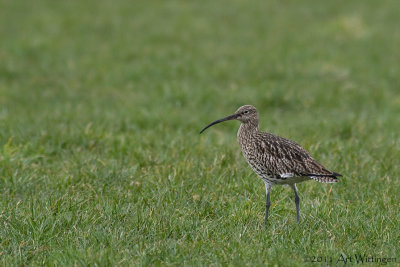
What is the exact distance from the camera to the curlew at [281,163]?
5.95 m

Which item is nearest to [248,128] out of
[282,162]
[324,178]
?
[282,162]

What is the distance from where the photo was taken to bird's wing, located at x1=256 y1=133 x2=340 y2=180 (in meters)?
5.95

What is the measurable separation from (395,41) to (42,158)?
1199cm

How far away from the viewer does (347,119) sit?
34.0 ft

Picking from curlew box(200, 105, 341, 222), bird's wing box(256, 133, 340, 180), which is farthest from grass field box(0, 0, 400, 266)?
bird's wing box(256, 133, 340, 180)

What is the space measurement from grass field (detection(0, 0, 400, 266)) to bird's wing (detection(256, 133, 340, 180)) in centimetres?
49

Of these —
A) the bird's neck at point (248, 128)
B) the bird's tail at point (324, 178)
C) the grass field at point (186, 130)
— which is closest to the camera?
the grass field at point (186, 130)

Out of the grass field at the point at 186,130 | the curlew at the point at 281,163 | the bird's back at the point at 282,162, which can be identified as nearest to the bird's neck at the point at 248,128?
the curlew at the point at 281,163

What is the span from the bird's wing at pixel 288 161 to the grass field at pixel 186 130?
49 cm

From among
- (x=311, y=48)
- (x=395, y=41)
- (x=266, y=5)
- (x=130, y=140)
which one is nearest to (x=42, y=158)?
(x=130, y=140)

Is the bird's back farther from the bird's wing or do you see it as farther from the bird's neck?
the bird's neck

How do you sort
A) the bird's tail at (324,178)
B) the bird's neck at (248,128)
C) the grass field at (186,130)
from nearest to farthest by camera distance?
the grass field at (186,130) < the bird's tail at (324,178) < the bird's neck at (248,128)

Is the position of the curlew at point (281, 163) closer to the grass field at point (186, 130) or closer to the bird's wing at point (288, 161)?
the bird's wing at point (288, 161)

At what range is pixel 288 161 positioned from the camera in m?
6.04
